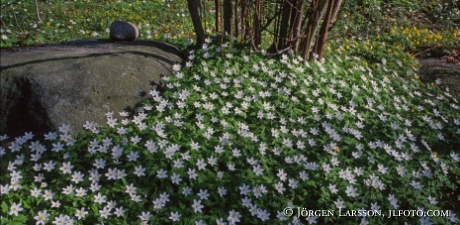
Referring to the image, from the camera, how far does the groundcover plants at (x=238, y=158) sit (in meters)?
2.92

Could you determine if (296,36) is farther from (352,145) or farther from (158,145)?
(158,145)

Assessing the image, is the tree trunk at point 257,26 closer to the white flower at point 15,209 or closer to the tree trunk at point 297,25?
the tree trunk at point 297,25

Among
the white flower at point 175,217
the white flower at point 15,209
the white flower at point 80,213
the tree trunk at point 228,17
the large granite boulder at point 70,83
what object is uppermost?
the tree trunk at point 228,17

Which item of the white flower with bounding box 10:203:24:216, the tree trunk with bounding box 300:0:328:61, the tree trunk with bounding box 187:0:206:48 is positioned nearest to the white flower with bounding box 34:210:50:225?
the white flower with bounding box 10:203:24:216

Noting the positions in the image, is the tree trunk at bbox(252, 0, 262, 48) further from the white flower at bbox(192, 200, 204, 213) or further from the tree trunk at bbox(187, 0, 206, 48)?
the white flower at bbox(192, 200, 204, 213)

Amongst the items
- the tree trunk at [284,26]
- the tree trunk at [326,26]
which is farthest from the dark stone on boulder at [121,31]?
the tree trunk at [326,26]

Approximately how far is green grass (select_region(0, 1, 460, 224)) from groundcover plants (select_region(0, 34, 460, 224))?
0.01 m

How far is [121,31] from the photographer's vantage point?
4.64 m

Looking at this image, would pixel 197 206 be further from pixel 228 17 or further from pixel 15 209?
pixel 228 17

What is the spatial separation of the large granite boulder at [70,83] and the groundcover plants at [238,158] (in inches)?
6.1

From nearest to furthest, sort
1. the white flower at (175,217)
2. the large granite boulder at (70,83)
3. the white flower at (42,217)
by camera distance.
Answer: the white flower at (42,217)
the white flower at (175,217)
the large granite boulder at (70,83)

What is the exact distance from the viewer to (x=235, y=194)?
310 cm

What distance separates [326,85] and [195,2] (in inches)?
74.7

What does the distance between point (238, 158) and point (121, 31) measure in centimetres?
238
